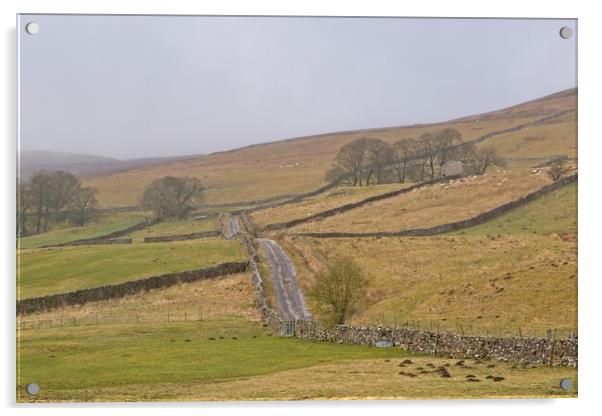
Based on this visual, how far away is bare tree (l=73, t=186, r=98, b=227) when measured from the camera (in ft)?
98.1

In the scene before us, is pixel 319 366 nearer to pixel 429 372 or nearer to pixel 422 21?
pixel 429 372

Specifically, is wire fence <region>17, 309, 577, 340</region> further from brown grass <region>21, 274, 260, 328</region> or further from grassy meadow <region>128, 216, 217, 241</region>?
grassy meadow <region>128, 216, 217, 241</region>

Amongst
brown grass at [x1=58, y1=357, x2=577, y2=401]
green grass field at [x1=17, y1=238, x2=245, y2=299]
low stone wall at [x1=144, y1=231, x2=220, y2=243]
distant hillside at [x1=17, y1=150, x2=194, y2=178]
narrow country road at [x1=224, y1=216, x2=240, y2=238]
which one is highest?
distant hillside at [x1=17, y1=150, x2=194, y2=178]

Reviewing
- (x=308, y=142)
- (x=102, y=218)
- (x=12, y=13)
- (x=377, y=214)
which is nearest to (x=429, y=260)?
(x=308, y=142)

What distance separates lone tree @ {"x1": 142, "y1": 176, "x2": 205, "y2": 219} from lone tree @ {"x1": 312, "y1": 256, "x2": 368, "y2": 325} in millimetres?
9291

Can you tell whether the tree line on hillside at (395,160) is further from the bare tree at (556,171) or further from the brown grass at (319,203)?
the bare tree at (556,171)

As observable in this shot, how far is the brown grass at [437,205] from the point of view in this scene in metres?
36.8

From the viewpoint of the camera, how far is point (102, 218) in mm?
33625

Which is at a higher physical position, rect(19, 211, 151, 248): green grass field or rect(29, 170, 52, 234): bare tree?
rect(29, 170, 52, 234): bare tree

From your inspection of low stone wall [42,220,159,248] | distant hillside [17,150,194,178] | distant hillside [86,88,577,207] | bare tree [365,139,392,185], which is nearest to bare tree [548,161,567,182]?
distant hillside [86,88,577,207]

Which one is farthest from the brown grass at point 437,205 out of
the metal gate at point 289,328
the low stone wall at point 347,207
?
the metal gate at point 289,328

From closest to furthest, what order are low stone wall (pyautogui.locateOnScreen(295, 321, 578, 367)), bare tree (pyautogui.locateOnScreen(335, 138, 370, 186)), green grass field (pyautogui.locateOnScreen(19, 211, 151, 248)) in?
low stone wall (pyautogui.locateOnScreen(295, 321, 578, 367)) → green grass field (pyautogui.locateOnScreen(19, 211, 151, 248)) → bare tree (pyautogui.locateOnScreen(335, 138, 370, 186))

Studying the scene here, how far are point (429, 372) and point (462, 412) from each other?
141cm

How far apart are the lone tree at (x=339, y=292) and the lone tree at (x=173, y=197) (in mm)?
9291
